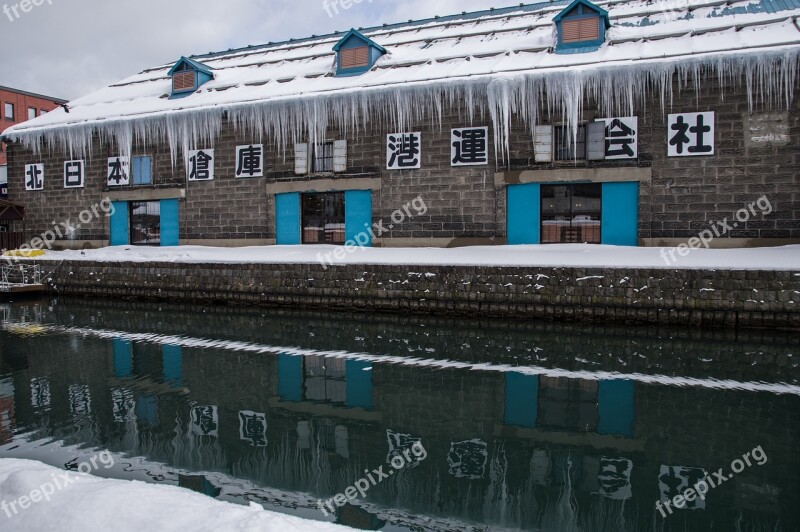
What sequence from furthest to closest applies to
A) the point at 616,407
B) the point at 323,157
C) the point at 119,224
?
the point at 119,224 < the point at 323,157 < the point at 616,407

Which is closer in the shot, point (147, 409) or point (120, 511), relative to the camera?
point (120, 511)

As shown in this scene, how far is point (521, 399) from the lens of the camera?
255 inches

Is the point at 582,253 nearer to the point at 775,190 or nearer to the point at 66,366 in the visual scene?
the point at 775,190

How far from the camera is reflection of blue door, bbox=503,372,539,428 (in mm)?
5867

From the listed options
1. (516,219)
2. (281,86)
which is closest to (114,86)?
(281,86)

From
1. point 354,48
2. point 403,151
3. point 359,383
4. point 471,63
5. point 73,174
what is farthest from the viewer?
point 73,174

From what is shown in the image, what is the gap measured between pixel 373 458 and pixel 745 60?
11525 millimetres

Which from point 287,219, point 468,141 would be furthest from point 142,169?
point 468,141

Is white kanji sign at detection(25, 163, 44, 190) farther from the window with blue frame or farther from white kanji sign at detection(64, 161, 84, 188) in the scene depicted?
the window with blue frame

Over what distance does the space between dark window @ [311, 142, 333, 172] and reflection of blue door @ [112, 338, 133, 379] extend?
24.6 ft

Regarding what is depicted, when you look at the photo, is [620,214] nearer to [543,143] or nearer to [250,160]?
[543,143]

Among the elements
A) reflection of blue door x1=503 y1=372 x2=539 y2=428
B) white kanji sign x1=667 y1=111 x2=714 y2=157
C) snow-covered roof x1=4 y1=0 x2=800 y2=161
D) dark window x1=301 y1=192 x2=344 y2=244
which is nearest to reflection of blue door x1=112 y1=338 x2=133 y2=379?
reflection of blue door x1=503 y1=372 x2=539 y2=428

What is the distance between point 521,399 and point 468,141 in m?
8.65

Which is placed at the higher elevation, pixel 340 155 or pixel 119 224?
pixel 340 155
